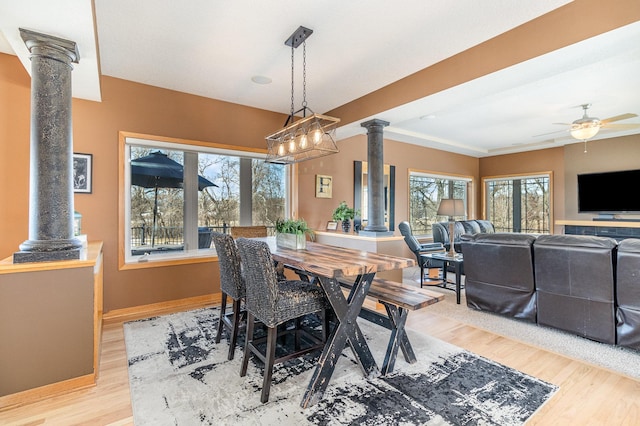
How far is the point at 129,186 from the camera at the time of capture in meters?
3.73

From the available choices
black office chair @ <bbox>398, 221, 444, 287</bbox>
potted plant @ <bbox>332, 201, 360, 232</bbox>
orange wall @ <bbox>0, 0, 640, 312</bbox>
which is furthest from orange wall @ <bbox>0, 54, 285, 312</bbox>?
black office chair @ <bbox>398, 221, 444, 287</bbox>

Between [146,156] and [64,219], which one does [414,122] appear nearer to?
[146,156]

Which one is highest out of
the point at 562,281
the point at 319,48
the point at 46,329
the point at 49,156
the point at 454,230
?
the point at 319,48

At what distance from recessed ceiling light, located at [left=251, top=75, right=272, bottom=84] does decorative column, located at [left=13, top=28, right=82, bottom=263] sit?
5.60 ft

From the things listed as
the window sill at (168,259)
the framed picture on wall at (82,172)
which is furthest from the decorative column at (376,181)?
the framed picture on wall at (82,172)

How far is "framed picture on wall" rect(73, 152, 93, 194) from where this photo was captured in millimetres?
3338

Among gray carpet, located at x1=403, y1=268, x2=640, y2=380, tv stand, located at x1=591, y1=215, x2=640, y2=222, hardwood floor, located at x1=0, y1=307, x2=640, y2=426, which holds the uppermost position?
tv stand, located at x1=591, y1=215, x2=640, y2=222

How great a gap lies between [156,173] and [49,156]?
1822 mm

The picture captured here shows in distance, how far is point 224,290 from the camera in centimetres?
275

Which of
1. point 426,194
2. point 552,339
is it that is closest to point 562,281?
point 552,339

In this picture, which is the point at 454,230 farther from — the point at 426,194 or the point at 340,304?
the point at 340,304

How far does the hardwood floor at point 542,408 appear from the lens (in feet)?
5.94

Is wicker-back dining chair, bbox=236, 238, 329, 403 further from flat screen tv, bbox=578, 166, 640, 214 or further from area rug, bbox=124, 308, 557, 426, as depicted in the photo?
flat screen tv, bbox=578, 166, 640, 214

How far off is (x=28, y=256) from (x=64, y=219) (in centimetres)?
31
